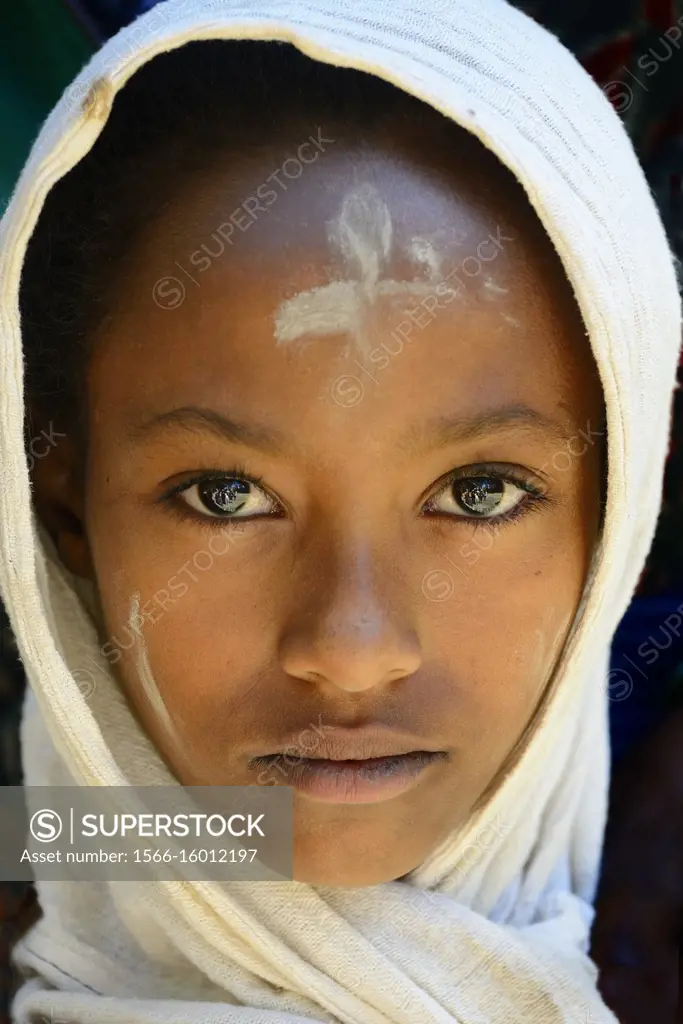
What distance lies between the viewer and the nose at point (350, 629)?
0.81 m

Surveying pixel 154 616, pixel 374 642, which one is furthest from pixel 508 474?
pixel 154 616

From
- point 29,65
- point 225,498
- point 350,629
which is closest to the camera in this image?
point 350,629

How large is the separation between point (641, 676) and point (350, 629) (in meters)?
0.83

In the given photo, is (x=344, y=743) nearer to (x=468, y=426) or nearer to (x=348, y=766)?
(x=348, y=766)

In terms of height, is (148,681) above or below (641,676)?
below

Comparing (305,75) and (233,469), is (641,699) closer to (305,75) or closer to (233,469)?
(233,469)

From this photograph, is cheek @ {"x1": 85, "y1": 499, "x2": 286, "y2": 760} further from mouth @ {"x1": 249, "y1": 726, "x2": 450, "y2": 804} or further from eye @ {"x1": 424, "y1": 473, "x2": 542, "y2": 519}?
eye @ {"x1": 424, "y1": 473, "x2": 542, "y2": 519}

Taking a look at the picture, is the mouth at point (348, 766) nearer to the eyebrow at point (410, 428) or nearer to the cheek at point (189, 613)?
the cheek at point (189, 613)

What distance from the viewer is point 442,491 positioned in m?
0.89

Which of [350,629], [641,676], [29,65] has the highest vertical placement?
[29,65]

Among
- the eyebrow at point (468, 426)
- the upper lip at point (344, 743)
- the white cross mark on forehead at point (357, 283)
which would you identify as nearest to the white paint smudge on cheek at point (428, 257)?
the white cross mark on forehead at point (357, 283)

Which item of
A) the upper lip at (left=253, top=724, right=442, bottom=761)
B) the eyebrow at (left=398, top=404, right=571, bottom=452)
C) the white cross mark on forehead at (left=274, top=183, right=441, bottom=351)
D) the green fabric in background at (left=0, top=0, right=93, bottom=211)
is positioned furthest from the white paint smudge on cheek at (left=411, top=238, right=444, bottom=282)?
the green fabric in background at (left=0, top=0, right=93, bottom=211)

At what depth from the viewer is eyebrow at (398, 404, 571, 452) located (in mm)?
829

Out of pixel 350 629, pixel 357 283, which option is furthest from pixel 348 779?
pixel 357 283
